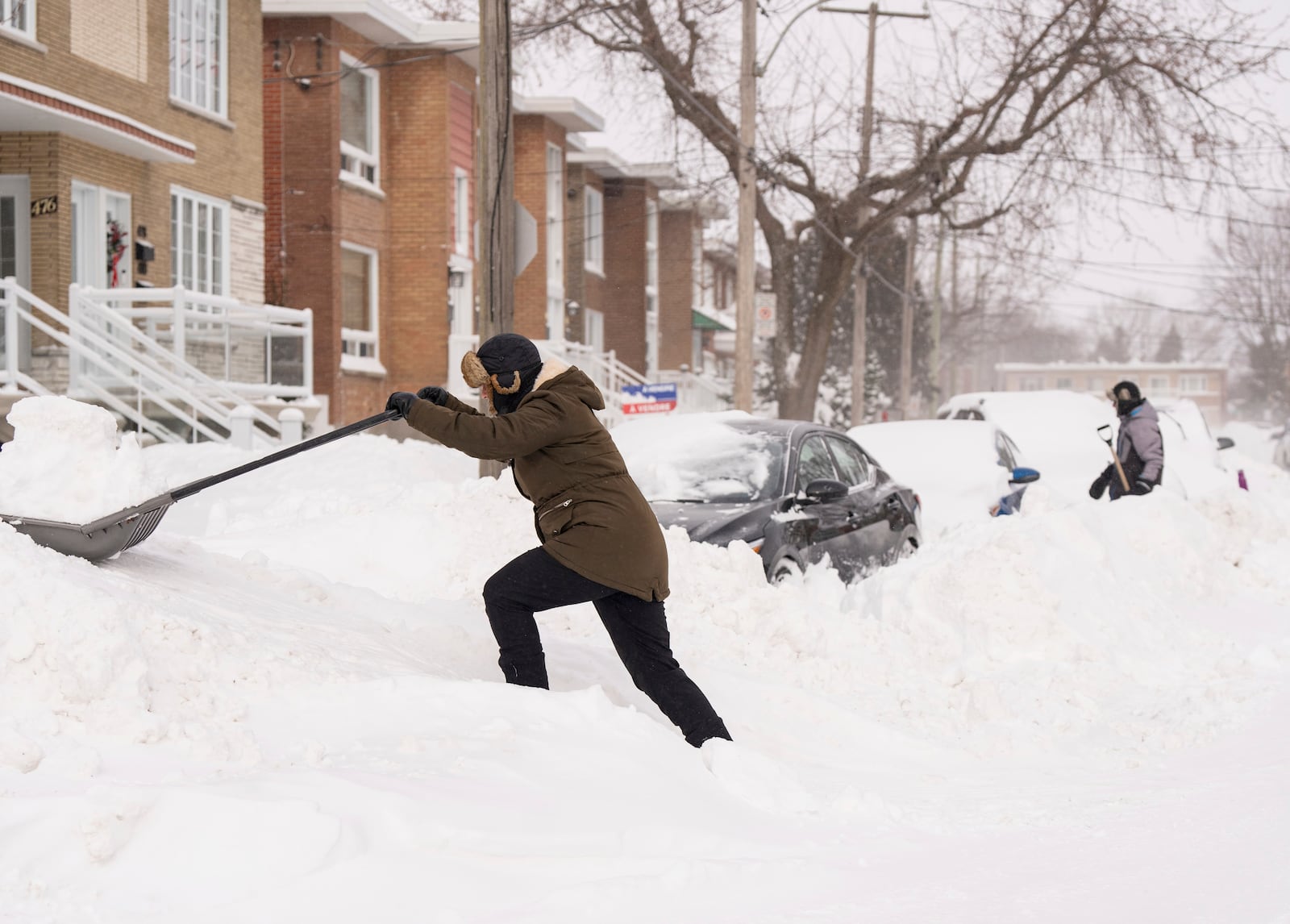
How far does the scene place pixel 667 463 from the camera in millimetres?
9242

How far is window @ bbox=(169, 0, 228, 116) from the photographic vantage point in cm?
1916

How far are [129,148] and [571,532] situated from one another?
46.4 feet

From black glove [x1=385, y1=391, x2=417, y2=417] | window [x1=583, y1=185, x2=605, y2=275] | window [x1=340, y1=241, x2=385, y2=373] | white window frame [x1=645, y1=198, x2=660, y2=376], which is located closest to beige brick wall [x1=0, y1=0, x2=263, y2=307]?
window [x1=340, y1=241, x2=385, y2=373]

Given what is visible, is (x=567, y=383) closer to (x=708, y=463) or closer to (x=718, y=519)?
(x=718, y=519)

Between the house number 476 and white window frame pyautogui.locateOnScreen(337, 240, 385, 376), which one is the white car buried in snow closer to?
the house number 476

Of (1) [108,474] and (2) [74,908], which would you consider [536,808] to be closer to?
(2) [74,908]

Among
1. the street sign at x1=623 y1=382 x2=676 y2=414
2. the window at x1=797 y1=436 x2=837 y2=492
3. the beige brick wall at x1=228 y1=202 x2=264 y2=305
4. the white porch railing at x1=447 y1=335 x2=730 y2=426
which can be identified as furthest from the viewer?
the white porch railing at x1=447 y1=335 x2=730 y2=426

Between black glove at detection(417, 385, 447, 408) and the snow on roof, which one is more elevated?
the snow on roof

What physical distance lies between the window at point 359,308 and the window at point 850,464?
15.3m

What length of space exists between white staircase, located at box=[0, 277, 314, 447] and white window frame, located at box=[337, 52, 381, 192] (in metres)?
6.01

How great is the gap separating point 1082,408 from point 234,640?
14.6 meters

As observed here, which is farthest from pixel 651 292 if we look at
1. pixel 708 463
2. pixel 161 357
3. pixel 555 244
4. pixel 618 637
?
pixel 618 637

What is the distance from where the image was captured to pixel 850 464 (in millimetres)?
10133

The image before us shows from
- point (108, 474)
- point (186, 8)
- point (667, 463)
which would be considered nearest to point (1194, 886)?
point (108, 474)
